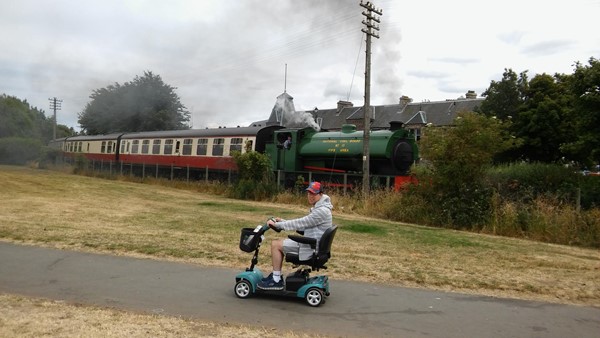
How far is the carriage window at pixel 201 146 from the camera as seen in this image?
1022 inches

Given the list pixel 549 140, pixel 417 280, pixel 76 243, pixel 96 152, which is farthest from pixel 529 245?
pixel 96 152

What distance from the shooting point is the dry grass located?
700 centimetres

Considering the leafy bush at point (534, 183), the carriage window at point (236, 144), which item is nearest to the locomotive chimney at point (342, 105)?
the carriage window at point (236, 144)

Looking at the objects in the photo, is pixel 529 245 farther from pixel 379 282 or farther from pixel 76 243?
pixel 76 243

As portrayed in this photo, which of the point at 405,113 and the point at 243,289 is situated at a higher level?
the point at 405,113

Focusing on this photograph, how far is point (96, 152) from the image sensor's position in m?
36.8

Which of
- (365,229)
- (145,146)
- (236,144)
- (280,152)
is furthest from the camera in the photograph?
(145,146)

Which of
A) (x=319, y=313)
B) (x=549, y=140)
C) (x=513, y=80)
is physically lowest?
(x=319, y=313)

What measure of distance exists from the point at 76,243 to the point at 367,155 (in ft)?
37.9

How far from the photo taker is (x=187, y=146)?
89.2ft

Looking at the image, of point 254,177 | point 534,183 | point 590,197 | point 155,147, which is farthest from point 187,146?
point 590,197

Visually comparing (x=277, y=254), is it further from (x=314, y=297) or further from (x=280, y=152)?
(x=280, y=152)

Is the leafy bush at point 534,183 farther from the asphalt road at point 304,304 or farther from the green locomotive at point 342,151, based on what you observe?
the asphalt road at point 304,304

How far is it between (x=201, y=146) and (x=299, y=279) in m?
21.2
